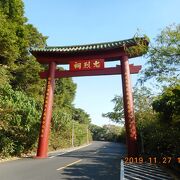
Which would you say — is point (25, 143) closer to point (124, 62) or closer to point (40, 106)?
point (40, 106)

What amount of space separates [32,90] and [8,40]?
877 centimetres

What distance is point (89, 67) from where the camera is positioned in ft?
65.5

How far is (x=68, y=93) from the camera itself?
48.1 metres

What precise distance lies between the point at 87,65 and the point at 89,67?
0.24 m

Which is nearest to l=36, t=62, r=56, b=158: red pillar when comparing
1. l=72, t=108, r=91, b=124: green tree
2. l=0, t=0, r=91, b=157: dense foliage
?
l=0, t=0, r=91, b=157: dense foliage

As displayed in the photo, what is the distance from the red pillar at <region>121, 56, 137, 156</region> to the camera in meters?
17.7

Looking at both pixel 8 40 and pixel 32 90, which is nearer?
pixel 8 40

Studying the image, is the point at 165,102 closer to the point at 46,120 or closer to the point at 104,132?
the point at 46,120

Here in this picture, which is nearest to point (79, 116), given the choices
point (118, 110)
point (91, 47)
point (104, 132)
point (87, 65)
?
point (104, 132)

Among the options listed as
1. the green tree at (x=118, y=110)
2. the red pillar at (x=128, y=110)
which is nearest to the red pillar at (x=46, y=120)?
the red pillar at (x=128, y=110)

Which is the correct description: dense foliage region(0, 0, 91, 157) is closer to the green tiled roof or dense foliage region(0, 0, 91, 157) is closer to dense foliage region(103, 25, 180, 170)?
the green tiled roof

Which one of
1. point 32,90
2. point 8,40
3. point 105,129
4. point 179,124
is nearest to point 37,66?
point 32,90

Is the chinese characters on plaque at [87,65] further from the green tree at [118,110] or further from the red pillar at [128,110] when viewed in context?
the green tree at [118,110]

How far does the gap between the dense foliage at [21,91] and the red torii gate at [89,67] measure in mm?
1609
